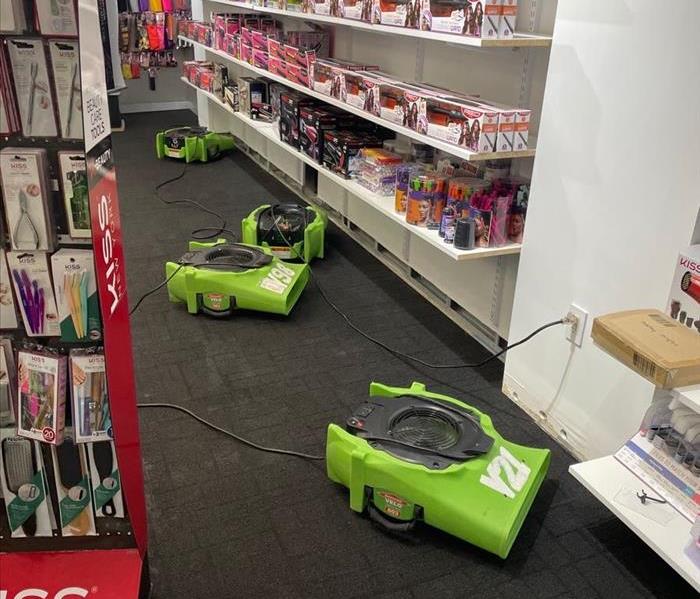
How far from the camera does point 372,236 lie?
153 inches

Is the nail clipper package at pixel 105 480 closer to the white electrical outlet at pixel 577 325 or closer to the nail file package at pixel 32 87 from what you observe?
the nail file package at pixel 32 87

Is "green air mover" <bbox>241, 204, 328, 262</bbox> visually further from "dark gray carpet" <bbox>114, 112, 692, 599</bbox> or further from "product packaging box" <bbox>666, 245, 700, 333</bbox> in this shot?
"product packaging box" <bbox>666, 245, 700, 333</bbox>

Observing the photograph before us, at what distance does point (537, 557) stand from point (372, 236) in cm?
230

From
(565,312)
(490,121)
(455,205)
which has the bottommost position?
(565,312)

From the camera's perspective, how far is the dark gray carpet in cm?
179

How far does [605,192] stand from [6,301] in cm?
161

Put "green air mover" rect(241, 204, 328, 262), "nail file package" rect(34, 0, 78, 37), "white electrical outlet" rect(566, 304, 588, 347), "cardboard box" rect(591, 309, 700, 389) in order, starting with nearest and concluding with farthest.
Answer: "nail file package" rect(34, 0, 78, 37) < "cardboard box" rect(591, 309, 700, 389) < "white electrical outlet" rect(566, 304, 588, 347) < "green air mover" rect(241, 204, 328, 262)

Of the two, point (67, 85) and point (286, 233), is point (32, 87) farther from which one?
point (286, 233)

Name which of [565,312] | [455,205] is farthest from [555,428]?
[455,205]

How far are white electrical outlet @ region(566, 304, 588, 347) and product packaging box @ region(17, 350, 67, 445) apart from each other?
153cm

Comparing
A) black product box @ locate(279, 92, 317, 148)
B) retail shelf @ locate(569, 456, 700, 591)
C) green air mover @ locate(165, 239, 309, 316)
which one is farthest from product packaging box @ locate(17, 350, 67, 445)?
black product box @ locate(279, 92, 317, 148)

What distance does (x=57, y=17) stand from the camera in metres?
1.18

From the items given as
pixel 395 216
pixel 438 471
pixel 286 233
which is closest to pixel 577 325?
pixel 438 471

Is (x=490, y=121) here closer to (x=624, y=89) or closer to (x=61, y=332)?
(x=624, y=89)
